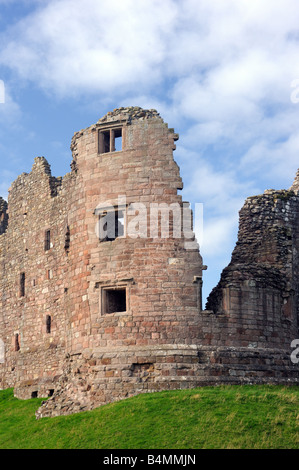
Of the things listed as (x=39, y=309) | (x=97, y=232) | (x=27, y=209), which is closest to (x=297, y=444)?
(x=97, y=232)

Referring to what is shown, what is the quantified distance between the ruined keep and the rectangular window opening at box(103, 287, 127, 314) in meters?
0.03

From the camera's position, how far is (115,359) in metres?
25.4

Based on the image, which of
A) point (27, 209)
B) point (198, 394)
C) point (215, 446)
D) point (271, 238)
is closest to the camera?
point (215, 446)

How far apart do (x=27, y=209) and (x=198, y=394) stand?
13.8 meters

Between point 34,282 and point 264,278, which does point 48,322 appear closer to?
point 34,282

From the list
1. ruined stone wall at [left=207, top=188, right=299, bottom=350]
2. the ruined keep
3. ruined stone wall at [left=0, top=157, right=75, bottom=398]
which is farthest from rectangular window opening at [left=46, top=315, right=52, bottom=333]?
ruined stone wall at [left=207, top=188, right=299, bottom=350]

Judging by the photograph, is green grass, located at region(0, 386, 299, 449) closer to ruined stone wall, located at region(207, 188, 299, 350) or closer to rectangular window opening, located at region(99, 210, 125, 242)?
ruined stone wall, located at region(207, 188, 299, 350)

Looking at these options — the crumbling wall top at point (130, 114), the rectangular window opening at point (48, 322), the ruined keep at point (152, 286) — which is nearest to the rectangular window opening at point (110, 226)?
the ruined keep at point (152, 286)

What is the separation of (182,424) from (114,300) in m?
5.97

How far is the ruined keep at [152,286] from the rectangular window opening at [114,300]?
3cm

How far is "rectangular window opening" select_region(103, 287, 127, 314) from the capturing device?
26328mm

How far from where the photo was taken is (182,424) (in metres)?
21.8

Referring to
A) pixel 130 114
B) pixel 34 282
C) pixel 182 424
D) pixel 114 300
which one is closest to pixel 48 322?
pixel 34 282

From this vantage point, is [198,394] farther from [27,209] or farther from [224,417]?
[27,209]
